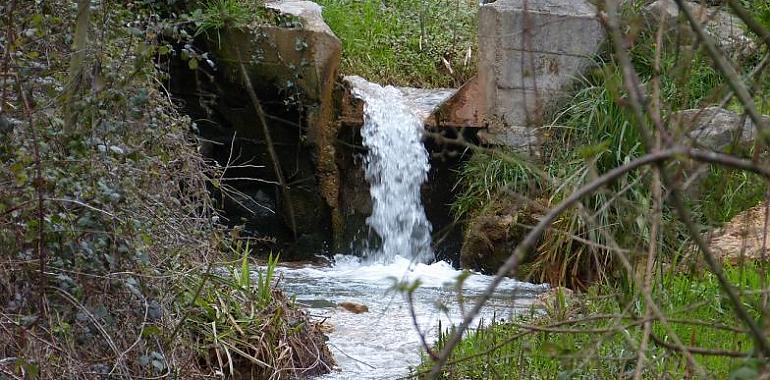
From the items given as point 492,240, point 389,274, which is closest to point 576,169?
point 492,240

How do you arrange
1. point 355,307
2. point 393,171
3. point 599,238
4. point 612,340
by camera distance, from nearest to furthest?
point 612,340 < point 355,307 < point 599,238 < point 393,171

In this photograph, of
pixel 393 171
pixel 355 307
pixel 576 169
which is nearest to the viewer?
pixel 355 307

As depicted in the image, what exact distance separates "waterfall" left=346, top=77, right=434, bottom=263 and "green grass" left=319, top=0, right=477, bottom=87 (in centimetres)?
126

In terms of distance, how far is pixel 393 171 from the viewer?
11023 mm

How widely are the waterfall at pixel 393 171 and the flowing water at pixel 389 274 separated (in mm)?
10

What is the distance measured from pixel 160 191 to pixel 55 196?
0.99 m

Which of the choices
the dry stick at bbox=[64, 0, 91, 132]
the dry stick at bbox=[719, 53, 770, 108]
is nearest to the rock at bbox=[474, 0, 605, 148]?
the dry stick at bbox=[64, 0, 91, 132]

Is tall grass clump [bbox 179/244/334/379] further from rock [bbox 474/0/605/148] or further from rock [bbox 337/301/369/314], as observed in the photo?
rock [bbox 474/0/605/148]

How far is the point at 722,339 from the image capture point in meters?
5.05

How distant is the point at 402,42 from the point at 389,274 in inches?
164

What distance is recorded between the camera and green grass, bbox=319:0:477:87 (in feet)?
40.7

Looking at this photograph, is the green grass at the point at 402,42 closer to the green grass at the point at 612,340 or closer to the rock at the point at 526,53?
the rock at the point at 526,53

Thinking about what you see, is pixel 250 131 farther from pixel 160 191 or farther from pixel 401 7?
pixel 160 191

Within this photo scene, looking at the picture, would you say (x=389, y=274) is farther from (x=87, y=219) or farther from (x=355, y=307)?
(x=87, y=219)
